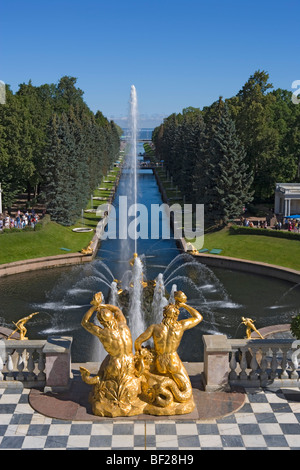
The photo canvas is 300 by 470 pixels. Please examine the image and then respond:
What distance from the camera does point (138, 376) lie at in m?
10.9

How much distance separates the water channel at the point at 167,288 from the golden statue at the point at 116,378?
7039 mm

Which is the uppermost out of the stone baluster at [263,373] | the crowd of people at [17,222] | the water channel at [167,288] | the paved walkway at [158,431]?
the crowd of people at [17,222]

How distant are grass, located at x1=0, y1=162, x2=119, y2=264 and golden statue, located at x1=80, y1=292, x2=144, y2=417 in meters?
22.4

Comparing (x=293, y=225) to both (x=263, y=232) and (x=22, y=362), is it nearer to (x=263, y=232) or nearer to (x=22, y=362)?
(x=263, y=232)

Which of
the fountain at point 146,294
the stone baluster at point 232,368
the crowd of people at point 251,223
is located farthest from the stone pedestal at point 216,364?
the crowd of people at point 251,223

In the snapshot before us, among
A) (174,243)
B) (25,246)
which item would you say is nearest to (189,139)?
(174,243)

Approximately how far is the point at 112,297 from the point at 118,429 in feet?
39.7

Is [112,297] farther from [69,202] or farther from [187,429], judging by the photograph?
[69,202]

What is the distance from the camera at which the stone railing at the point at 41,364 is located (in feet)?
38.4

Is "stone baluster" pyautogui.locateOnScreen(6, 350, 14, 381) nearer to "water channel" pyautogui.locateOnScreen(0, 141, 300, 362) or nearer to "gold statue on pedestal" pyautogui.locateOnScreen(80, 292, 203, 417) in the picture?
"gold statue on pedestal" pyautogui.locateOnScreen(80, 292, 203, 417)

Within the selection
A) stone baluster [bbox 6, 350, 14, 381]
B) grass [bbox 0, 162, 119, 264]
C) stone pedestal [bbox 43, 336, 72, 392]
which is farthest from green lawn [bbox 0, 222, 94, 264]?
stone pedestal [bbox 43, 336, 72, 392]

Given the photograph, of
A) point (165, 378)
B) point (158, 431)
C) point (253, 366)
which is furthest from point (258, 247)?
point (158, 431)

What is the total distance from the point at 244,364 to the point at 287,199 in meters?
35.6

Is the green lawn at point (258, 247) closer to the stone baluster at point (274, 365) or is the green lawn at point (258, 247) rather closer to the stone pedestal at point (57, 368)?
the stone baluster at point (274, 365)
